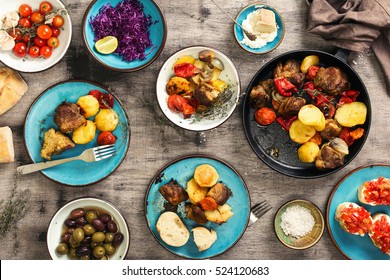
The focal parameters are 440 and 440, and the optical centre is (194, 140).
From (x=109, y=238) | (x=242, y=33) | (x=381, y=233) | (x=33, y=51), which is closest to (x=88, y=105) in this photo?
(x=33, y=51)

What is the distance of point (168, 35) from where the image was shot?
285cm

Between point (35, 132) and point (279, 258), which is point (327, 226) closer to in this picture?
point (279, 258)

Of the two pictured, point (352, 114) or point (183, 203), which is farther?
point (183, 203)

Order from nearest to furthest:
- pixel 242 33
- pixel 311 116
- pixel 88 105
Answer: pixel 311 116
pixel 88 105
pixel 242 33

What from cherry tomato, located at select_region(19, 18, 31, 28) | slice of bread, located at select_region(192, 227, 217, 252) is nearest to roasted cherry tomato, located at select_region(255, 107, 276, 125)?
slice of bread, located at select_region(192, 227, 217, 252)

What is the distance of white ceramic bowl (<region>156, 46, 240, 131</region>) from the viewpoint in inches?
107

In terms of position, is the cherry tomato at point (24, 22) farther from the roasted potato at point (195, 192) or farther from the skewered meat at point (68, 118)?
the roasted potato at point (195, 192)

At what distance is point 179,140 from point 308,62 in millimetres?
949

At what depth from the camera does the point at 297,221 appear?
2828mm

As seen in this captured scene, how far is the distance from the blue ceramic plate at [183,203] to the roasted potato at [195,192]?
2.5 inches

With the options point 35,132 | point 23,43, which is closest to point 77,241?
point 35,132

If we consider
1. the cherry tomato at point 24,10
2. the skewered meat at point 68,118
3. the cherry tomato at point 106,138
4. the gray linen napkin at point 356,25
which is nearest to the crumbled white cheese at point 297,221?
the gray linen napkin at point 356,25

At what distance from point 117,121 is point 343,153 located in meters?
1.41

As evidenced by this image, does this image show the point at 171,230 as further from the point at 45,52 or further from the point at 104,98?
the point at 45,52
